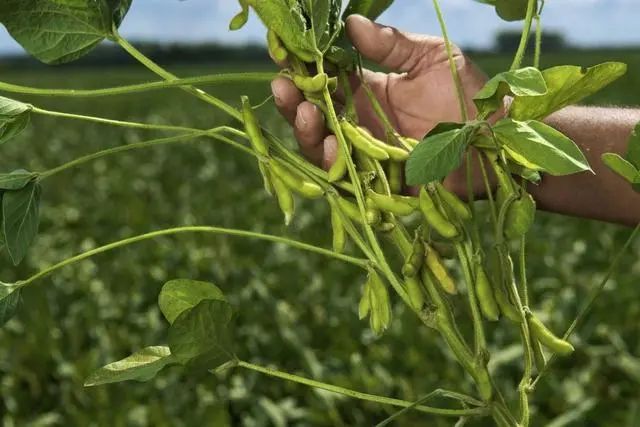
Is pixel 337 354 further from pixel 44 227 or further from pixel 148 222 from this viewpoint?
pixel 44 227

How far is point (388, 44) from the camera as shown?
1204mm

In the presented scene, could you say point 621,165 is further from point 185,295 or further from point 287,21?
point 185,295

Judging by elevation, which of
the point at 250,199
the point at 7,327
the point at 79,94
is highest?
the point at 79,94

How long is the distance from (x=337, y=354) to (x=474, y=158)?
6.46 feet

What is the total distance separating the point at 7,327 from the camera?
3.73m

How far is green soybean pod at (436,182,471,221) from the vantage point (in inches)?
33.1

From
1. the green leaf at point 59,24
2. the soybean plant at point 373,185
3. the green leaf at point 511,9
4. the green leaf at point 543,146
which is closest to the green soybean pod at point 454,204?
the soybean plant at point 373,185

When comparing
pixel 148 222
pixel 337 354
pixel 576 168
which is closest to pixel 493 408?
pixel 576 168

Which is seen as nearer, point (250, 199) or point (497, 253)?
point (497, 253)

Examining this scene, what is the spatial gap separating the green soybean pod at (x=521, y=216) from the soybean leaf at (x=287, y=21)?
228 mm

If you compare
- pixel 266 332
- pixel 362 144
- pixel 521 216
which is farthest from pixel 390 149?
pixel 266 332

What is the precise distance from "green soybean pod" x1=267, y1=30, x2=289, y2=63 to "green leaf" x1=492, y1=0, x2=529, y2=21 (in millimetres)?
226

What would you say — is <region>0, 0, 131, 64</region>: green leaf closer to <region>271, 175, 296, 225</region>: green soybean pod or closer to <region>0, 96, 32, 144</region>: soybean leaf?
<region>0, 96, 32, 144</region>: soybean leaf

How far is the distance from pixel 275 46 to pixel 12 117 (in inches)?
10.1
